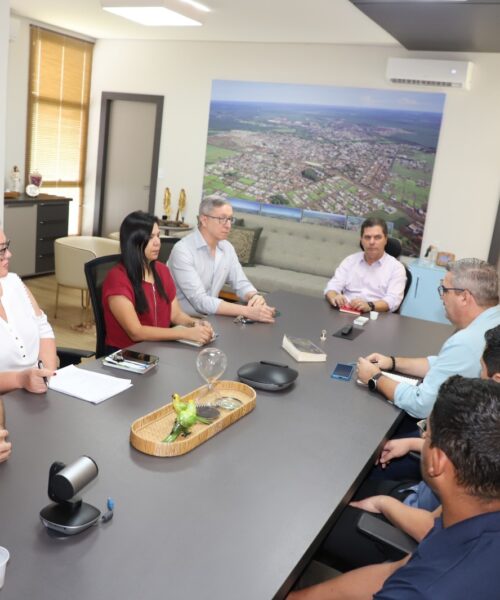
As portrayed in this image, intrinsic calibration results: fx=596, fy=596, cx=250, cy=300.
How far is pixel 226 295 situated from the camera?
20.3 feet

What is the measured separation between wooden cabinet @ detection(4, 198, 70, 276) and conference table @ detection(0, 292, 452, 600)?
4.66 metres

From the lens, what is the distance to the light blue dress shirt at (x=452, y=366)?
214 cm

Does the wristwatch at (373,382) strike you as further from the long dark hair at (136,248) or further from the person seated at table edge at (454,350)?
the long dark hair at (136,248)

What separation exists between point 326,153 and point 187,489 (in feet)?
18.4

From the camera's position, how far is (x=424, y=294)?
5766 millimetres

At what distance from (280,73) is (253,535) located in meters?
6.19

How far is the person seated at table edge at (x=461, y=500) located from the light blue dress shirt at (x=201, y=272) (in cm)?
208

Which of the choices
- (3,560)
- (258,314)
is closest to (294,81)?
(258,314)

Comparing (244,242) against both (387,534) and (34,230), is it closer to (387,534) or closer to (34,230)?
(34,230)

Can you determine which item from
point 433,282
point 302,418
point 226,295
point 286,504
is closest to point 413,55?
point 433,282

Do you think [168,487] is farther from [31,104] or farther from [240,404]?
[31,104]

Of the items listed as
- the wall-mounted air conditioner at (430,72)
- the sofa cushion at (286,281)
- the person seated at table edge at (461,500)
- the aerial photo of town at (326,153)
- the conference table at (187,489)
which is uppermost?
the wall-mounted air conditioner at (430,72)

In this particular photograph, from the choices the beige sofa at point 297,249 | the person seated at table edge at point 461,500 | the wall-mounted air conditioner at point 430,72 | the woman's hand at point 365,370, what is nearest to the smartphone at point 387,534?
the person seated at table edge at point 461,500

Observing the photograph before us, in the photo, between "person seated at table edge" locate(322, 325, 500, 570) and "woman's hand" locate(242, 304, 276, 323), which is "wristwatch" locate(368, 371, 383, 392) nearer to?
"person seated at table edge" locate(322, 325, 500, 570)
